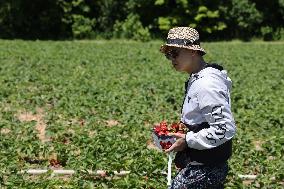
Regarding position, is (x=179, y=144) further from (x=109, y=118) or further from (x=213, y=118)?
(x=109, y=118)

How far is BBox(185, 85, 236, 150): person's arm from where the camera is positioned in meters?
3.48

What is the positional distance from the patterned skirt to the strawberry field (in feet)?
8.58

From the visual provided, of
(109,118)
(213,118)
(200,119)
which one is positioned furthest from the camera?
(109,118)

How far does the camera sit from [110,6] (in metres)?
38.0

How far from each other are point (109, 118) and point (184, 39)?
7.07m

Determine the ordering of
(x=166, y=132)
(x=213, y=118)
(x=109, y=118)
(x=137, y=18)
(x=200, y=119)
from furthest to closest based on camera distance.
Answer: (x=137, y=18), (x=109, y=118), (x=166, y=132), (x=200, y=119), (x=213, y=118)

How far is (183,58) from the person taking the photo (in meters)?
3.69

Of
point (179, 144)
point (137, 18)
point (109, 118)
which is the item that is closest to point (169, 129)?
point (179, 144)

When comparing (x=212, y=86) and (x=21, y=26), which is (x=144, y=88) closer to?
(x=212, y=86)

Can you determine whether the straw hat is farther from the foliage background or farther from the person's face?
the foliage background

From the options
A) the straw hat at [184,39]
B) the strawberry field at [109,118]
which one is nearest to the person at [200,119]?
the straw hat at [184,39]

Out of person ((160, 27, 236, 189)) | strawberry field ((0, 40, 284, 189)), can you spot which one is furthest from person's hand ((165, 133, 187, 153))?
strawberry field ((0, 40, 284, 189))

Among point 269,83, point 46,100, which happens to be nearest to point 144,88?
point 46,100

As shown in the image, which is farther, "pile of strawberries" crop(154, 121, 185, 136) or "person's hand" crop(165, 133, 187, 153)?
"pile of strawberries" crop(154, 121, 185, 136)
